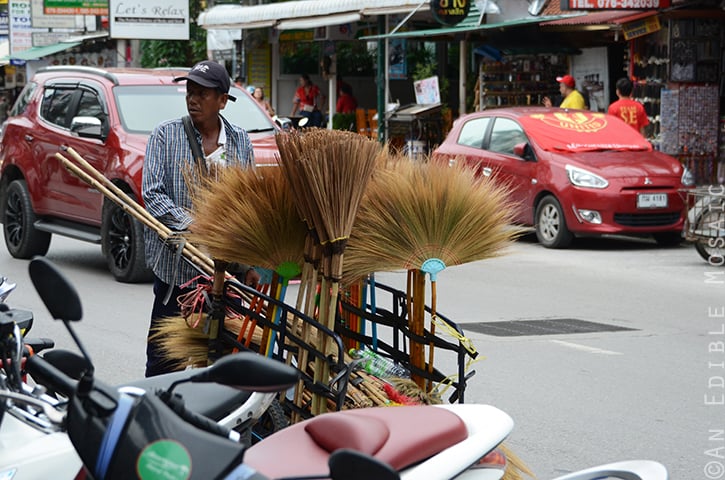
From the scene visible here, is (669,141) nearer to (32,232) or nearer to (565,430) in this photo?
(32,232)

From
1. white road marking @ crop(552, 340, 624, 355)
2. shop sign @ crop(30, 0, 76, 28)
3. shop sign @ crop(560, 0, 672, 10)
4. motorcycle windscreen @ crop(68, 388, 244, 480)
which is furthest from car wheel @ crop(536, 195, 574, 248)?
shop sign @ crop(30, 0, 76, 28)

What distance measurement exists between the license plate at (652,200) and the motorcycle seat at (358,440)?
10784mm

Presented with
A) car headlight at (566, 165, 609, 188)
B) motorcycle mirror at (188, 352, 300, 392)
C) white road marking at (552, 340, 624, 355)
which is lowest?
white road marking at (552, 340, 624, 355)

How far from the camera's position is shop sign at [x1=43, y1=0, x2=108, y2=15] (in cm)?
3192

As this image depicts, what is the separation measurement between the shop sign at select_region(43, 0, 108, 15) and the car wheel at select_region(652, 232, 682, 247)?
21912mm

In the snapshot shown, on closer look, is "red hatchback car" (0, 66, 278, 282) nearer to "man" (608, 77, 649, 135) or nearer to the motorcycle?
"man" (608, 77, 649, 135)

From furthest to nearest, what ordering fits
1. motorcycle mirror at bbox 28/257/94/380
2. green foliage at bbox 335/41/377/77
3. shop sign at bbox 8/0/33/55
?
shop sign at bbox 8/0/33/55 → green foliage at bbox 335/41/377/77 → motorcycle mirror at bbox 28/257/94/380

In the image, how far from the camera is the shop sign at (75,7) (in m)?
31.9

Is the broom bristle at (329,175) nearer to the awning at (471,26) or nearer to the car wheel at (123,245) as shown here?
the car wheel at (123,245)

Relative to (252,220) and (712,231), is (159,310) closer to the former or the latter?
(252,220)

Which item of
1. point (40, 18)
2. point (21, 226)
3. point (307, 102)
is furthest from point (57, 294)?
point (40, 18)

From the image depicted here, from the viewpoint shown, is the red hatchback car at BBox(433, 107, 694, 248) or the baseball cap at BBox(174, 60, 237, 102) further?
the red hatchback car at BBox(433, 107, 694, 248)

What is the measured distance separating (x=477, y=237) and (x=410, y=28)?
1938 centimetres

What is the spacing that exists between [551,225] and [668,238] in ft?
4.54
